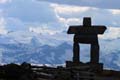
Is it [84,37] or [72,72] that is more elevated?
[84,37]

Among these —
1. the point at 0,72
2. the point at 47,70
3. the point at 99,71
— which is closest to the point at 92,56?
the point at 99,71

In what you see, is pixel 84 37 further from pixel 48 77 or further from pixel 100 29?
pixel 48 77

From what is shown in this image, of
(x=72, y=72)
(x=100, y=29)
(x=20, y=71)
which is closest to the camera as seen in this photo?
(x=20, y=71)

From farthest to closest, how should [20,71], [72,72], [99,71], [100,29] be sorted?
[100,29] < [99,71] < [72,72] < [20,71]

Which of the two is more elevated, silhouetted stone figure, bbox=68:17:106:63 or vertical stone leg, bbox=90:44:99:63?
silhouetted stone figure, bbox=68:17:106:63

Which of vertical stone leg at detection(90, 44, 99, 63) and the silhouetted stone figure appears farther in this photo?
vertical stone leg at detection(90, 44, 99, 63)

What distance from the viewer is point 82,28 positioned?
46.6 metres

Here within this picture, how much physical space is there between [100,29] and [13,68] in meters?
12.9

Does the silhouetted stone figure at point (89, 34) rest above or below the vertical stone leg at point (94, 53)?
above

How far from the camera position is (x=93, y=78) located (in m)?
36.3

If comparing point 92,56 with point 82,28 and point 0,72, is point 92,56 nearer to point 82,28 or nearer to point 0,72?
point 82,28

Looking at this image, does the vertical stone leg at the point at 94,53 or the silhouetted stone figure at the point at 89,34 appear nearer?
the silhouetted stone figure at the point at 89,34

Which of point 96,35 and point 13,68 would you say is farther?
point 96,35

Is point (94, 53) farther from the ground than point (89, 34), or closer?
closer
